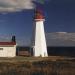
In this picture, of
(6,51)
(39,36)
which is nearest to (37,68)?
(6,51)

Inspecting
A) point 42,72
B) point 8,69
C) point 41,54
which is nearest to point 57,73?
point 42,72

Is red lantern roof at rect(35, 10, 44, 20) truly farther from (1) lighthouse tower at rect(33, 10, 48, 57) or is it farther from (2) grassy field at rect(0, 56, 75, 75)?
(2) grassy field at rect(0, 56, 75, 75)

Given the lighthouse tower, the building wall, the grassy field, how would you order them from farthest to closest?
the lighthouse tower → the building wall → the grassy field

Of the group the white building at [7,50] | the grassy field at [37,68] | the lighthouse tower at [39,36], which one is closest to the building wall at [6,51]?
the white building at [7,50]

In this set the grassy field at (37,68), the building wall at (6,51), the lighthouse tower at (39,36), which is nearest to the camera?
the grassy field at (37,68)

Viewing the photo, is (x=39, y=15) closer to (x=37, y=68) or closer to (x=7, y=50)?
(x=7, y=50)

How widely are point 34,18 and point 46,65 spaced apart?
16.9 m

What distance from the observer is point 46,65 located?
4312 centimetres

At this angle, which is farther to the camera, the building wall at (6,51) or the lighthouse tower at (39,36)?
the lighthouse tower at (39,36)

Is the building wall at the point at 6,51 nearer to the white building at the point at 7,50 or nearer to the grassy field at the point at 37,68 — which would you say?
the white building at the point at 7,50

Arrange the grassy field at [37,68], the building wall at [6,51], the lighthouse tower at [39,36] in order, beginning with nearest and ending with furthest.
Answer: the grassy field at [37,68] < the building wall at [6,51] < the lighthouse tower at [39,36]

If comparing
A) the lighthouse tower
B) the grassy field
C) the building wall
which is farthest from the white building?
the grassy field

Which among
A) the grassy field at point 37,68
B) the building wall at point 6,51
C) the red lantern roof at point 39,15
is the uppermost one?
the red lantern roof at point 39,15

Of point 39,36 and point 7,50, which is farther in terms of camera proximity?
point 39,36
